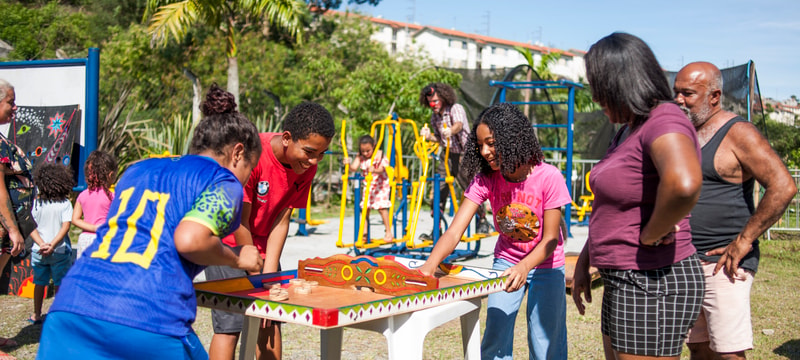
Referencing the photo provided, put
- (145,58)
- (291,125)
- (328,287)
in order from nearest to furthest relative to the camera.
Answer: (328,287) < (291,125) < (145,58)

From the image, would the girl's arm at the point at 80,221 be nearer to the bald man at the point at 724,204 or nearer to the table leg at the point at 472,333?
the table leg at the point at 472,333

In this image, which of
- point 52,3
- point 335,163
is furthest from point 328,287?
point 52,3

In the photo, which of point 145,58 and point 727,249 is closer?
point 727,249

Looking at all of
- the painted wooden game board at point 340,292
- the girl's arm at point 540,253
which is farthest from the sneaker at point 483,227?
the painted wooden game board at point 340,292

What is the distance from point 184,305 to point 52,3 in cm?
3345

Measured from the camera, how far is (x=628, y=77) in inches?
85.7

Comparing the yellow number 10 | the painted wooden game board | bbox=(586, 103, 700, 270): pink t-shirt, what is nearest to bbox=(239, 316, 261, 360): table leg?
the painted wooden game board

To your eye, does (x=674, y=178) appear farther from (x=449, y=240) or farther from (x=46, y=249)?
(x=46, y=249)

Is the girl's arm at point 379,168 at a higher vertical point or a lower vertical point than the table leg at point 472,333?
higher

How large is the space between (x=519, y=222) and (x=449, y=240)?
1.33 feet

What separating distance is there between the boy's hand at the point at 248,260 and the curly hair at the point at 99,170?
331 centimetres

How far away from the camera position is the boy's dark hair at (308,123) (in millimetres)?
3205

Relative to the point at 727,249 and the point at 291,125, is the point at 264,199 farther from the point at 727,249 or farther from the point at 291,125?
the point at 727,249

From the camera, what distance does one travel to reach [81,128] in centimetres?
609
